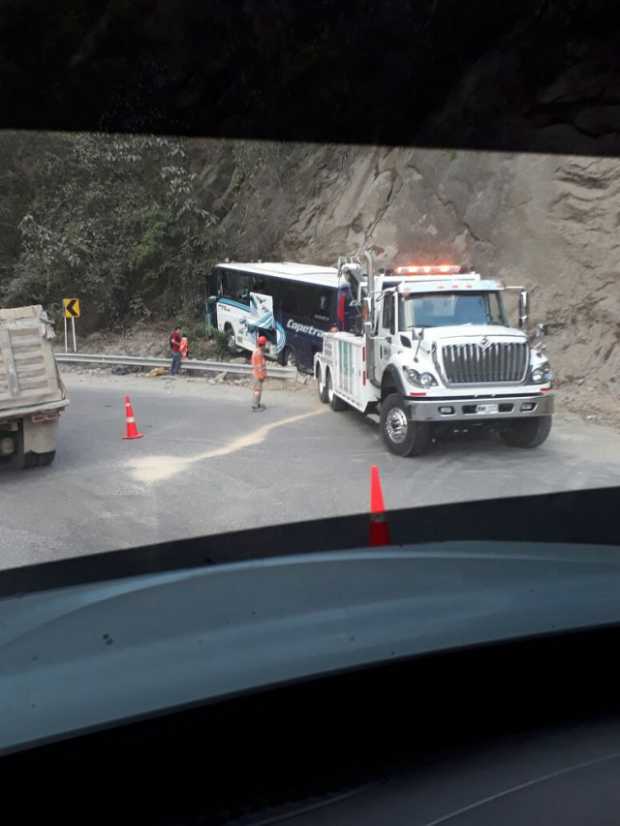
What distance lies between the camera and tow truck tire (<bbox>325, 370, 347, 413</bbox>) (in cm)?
1315

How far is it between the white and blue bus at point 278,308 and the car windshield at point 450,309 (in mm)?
2470

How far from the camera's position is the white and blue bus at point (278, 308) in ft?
45.0

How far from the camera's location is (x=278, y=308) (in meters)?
14.0

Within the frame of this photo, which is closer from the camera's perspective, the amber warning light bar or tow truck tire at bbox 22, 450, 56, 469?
tow truck tire at bbox 22, 450, 56, 469

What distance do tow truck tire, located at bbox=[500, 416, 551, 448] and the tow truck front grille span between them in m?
0.67

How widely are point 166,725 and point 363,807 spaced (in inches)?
19.8

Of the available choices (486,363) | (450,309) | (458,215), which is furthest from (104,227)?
(458,215)

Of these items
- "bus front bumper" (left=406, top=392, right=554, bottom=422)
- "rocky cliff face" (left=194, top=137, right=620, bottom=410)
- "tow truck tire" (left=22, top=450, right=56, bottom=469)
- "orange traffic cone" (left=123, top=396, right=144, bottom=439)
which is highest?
"rocky cliff face" (left=194, top=137, right=620, bottom=410)

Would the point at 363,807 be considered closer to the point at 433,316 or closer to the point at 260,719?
the point at 260,719

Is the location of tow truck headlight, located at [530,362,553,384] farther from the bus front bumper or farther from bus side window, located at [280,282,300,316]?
bus side window, located at [280,282,300,316]

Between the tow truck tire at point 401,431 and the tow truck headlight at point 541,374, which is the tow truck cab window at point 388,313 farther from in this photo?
the tow truck headlight at point 541,374

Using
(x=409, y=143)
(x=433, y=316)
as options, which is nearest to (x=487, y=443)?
(x=433, y=316)

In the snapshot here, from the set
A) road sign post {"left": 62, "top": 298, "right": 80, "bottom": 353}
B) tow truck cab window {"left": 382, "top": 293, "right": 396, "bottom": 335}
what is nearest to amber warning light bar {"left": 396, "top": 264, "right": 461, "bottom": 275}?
tow truck cab window {"left": 382, "top": 293, "right": 396, "bottom": 335}

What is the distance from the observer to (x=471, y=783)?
1.81 m
